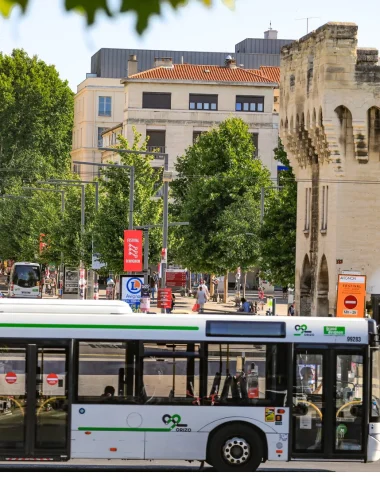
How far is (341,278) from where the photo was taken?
1326 inches

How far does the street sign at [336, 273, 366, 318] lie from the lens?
1321 inches

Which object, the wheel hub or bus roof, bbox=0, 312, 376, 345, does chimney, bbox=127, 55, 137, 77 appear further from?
the wheel hub

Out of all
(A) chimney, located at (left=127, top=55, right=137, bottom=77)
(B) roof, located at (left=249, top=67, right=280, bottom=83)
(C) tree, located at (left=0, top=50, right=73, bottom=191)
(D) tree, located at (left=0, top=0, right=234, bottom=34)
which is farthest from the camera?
(C) tree, located at (left=0, top=50, right=73, bottom=191)

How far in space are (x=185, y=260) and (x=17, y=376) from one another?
5294 centimetres

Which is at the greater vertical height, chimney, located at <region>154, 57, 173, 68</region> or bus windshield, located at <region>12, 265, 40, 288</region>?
chimney, located at <region>154, 57, 173, 68</region>

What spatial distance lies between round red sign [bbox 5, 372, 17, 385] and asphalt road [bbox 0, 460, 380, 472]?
3.82ft

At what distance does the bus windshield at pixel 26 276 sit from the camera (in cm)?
6969

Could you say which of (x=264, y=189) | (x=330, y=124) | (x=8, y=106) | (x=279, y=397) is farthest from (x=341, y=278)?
(x=8, y=106)

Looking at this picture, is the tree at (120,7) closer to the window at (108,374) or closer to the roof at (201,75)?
the window at (108,374)

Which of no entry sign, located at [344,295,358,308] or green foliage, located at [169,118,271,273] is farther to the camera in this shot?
green foliage, located at [169,118,271,273]

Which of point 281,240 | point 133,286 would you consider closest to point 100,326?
point 133,286

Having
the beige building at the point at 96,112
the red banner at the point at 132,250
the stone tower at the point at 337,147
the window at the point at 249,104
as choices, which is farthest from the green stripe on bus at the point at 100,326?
the beige building at the point at 96,112

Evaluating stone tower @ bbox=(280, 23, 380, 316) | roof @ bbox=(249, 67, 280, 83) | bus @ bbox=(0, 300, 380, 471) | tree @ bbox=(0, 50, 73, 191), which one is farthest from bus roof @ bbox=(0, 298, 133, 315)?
tree @ bbox=(0, 50, 73, 191)

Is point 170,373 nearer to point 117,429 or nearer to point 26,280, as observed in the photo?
point 117,429
